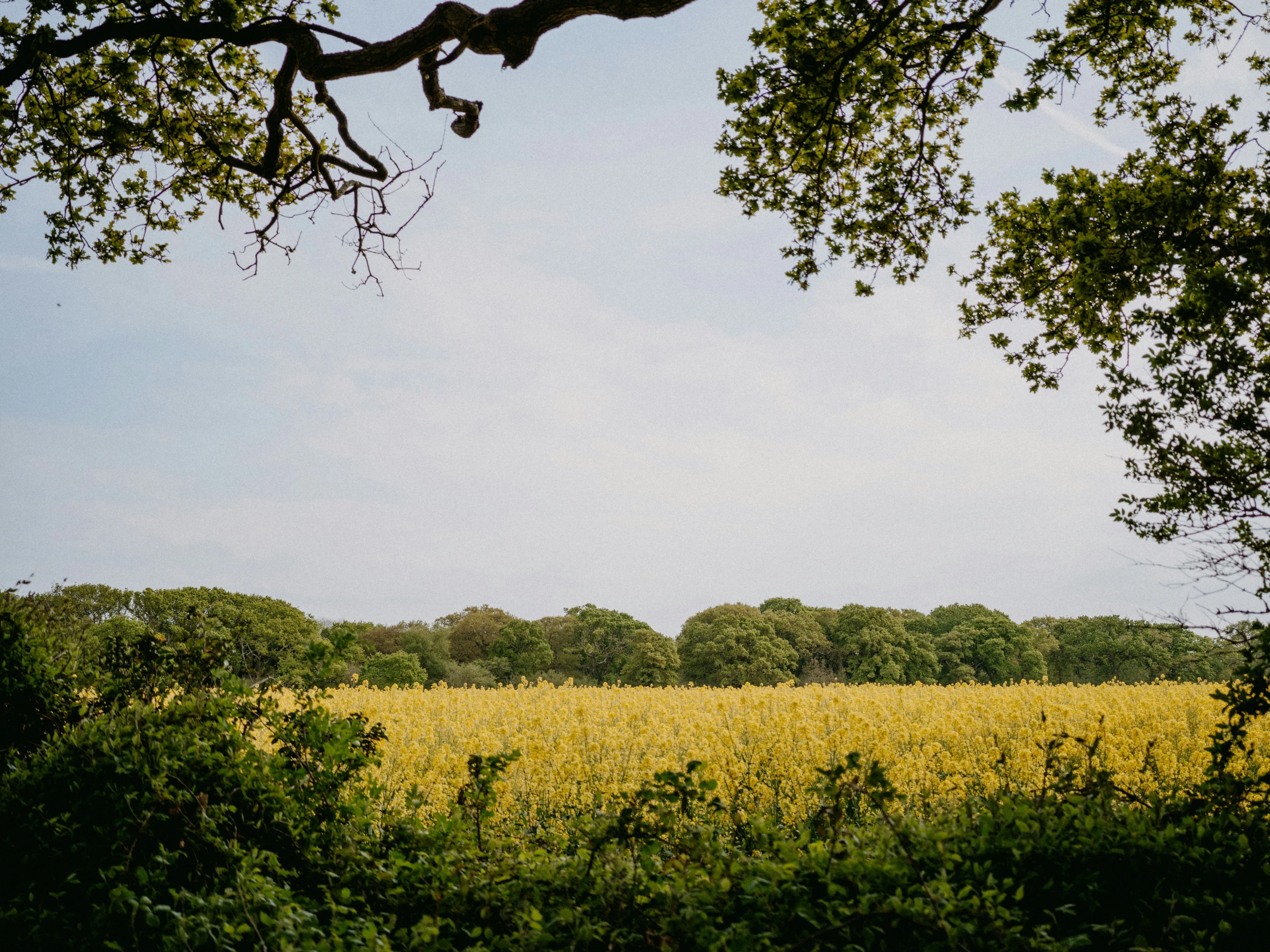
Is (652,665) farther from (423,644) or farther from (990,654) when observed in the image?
(990,654)

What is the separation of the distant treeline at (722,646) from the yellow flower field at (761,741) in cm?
1458

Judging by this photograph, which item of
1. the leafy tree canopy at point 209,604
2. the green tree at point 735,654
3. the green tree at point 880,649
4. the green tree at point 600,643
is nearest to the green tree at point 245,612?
the leafy tree canopy at point 209,604

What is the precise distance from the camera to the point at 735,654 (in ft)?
94.0

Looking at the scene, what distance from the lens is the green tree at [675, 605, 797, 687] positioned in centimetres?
2861

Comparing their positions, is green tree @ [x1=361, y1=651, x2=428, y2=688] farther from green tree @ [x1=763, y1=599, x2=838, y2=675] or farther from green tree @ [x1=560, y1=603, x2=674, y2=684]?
green tree @ [x1=763, y1=599, x2=838, y2=675]

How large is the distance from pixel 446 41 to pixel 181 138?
3.76 meters

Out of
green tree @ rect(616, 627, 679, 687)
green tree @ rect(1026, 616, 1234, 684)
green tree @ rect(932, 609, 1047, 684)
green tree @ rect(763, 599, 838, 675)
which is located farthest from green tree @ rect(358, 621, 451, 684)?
green tree @ rect(1026, 616, 1234, 684)

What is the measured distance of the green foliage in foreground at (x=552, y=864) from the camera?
2604 millimetres

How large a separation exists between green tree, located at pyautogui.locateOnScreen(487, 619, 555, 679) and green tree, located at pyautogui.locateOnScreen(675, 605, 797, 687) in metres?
5.48

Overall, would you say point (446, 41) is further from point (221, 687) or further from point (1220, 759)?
point (1220, 759)

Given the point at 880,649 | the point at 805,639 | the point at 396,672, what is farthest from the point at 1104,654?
the point at 396,672

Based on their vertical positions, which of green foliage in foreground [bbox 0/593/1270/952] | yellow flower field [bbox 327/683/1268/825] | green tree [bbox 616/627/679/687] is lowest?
green tree [bbox 616/627/679/687]

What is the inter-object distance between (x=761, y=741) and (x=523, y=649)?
24139mm

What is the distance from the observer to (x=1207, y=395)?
14.8 ft
